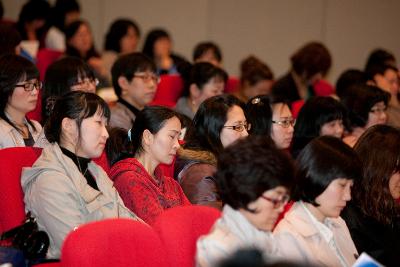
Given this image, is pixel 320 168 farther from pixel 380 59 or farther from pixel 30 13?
pixel 30 13

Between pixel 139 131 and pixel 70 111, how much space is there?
39 cm

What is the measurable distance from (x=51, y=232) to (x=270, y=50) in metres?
5.44

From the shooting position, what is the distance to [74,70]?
4.08 meters

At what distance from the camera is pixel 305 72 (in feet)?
20.1

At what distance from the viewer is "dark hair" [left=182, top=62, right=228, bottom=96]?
515 centimetres

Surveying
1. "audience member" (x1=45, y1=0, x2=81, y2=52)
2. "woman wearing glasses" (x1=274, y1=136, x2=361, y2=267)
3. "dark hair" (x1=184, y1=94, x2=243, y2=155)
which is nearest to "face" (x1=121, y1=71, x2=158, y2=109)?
"dark hair" (x1=184, y1=94, x2=243, y2=155)

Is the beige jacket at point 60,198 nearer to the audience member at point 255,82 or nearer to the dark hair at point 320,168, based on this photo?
the dark hair at point 320,168

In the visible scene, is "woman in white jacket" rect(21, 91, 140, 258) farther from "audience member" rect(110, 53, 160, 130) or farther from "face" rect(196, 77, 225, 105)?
"face" rect(196, 77, 225, 105)

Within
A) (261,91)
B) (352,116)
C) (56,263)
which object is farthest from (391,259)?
(261,91)

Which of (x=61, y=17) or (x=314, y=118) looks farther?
(x=61, y=17)

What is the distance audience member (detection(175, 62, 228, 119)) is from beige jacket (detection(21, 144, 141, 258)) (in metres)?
2.17

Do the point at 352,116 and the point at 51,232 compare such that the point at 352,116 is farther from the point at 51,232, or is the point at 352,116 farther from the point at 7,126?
the point at 51,232

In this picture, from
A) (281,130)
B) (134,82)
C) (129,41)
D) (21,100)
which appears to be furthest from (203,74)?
(21,100)

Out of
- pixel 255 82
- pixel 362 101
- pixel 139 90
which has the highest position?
pixel 139 90
